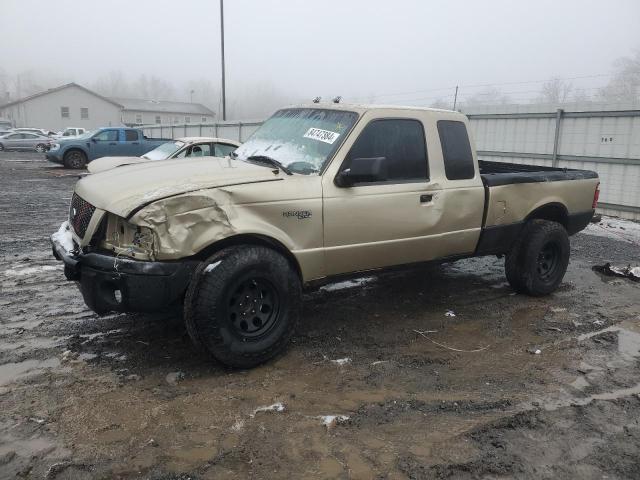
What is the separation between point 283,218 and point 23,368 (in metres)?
2.13

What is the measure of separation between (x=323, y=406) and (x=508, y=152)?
1113cm

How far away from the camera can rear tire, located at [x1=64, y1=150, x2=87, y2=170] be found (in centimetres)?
1934

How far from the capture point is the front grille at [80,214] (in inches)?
147

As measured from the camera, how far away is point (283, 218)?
3818mm

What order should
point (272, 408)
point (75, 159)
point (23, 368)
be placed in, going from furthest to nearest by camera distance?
1. point (75, 159)
2. point (23, 368)
3. point (272, 408)

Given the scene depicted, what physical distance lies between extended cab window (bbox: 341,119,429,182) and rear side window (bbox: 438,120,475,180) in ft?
0.82

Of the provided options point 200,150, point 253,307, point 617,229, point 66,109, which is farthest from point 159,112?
point 253,307

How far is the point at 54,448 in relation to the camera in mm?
2764

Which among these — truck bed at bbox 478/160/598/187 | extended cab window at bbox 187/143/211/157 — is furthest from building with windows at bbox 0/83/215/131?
truck bed at bbox 478/160/598/187

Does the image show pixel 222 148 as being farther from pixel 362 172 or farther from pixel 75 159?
pixel 75 159

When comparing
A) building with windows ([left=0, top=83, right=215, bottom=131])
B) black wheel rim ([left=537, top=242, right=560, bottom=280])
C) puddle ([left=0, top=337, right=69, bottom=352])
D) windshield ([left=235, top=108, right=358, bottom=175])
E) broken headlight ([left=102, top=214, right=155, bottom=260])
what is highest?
building with windows ([left=0, top=83, right=215, bottom=131])

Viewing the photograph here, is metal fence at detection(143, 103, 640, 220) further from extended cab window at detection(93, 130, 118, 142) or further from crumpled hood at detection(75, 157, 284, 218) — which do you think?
extended cab window at detection(93, 130, 118, 142)

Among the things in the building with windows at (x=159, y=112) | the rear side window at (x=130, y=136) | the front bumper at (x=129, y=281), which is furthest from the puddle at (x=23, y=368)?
the building with windows at (x=159, y=112)

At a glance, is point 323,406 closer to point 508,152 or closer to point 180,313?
point 180,313
